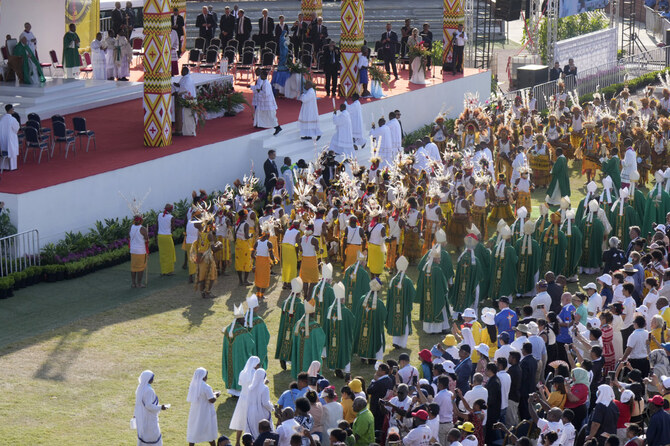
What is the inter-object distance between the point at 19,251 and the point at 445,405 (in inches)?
356

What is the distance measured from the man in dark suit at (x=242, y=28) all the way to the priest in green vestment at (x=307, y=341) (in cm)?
1717

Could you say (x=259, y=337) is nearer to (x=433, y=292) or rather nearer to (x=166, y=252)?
(x=433, y=292)

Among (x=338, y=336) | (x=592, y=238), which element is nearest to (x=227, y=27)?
(x=592, y=238)

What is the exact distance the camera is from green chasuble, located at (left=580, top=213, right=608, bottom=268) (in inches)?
734

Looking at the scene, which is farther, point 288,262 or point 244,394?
point 288,262

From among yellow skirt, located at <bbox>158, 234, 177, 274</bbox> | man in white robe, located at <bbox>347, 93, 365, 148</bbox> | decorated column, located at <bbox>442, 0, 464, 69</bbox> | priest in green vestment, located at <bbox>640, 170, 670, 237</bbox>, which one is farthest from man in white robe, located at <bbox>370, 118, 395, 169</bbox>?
decorated column, located at <bbox>442, 0, 464, 69</bbox>

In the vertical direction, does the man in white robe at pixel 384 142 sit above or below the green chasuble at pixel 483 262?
above

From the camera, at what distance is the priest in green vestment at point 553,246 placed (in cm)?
1786

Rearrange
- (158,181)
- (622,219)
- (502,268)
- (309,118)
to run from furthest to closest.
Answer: (309,118)
(158,181)
(622,219)
(502,268)

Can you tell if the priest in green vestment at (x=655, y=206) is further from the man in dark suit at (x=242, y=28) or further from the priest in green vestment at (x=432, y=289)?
the man in dark suit at (x=242, y=28)

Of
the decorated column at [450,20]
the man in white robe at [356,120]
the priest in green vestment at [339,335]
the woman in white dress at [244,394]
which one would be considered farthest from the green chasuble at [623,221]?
the decorated column at [450,20]

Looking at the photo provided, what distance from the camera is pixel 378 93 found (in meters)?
27.3

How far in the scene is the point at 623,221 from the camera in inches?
750

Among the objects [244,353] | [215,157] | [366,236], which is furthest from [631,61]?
[244,353]
